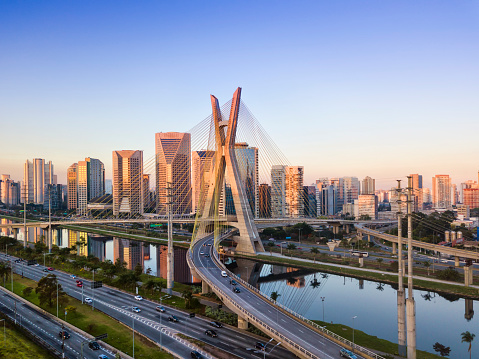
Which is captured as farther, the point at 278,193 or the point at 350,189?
the point at 350,189

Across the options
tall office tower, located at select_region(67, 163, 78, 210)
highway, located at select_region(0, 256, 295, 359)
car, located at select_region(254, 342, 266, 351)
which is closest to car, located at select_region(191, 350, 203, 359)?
Result: highway, located at select_region(0, 256, 295, 359)

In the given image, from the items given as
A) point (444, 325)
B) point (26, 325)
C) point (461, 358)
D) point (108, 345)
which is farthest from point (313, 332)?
point (26, 325)

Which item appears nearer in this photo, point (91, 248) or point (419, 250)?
point (419, 250)

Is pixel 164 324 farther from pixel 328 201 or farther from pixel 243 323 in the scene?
pixel 328 201

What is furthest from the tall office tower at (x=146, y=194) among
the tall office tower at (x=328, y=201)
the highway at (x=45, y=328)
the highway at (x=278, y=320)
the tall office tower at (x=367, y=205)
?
the highway at (x=278, y=320)

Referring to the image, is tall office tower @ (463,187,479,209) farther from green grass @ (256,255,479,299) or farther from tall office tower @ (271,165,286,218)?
green grass @ (256,255,479,299)

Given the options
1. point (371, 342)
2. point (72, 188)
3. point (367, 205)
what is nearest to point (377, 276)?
point (371, 342)

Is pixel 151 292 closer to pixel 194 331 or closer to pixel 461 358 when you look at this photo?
pixel 194 331
